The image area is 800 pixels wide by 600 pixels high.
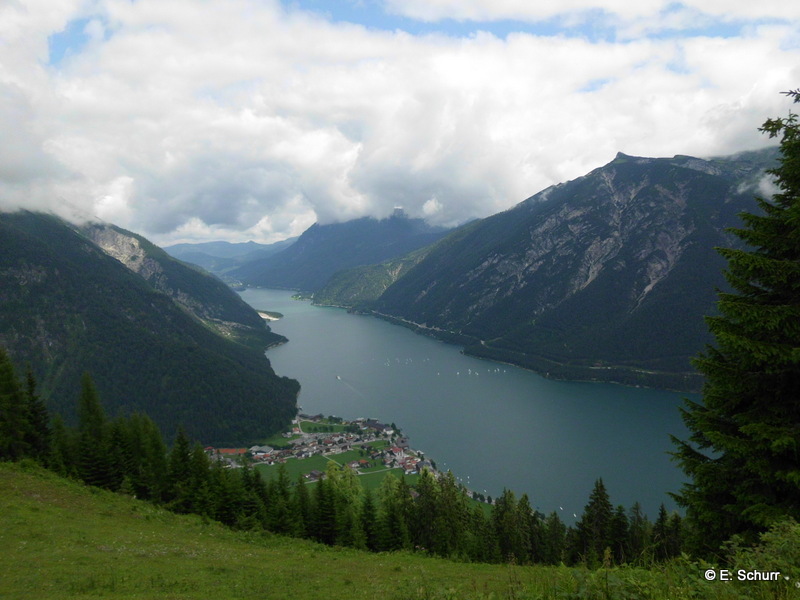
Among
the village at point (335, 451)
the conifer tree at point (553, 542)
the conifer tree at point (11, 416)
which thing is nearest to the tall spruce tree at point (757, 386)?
the conifer tree at point (553, 542)

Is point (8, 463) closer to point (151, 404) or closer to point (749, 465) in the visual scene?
point (749, 465)

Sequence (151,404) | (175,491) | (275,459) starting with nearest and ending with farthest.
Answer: (175,491) → (275,459) → (151,404)

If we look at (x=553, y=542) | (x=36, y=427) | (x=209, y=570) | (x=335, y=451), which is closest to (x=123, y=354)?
(x=335, y=451)

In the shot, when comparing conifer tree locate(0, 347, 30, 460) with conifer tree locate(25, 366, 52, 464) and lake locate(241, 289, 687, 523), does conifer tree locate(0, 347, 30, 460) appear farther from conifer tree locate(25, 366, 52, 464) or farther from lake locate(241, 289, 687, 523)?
lake locate(241, 289, 687, 523)

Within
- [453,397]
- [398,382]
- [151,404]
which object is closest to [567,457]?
[453,397]

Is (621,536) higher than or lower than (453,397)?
higher

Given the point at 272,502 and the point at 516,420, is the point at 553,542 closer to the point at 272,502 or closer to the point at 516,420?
the point at 272,502

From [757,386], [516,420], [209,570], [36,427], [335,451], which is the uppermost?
[757,386]
